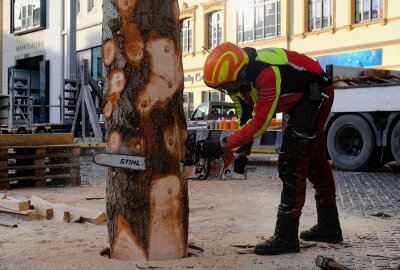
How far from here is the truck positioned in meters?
11.7

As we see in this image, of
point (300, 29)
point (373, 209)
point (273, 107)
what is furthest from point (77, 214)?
point (300, 29)

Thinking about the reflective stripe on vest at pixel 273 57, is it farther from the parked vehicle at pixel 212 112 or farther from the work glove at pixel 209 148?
the parked vehicle at pixel 212 112

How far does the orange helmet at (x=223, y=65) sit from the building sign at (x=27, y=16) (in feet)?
95.7

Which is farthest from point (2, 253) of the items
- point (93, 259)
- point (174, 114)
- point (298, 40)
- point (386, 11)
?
point (298, 40)

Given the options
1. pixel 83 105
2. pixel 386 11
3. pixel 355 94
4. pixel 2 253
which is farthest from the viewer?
pixel 386 11

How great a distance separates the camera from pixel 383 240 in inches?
201

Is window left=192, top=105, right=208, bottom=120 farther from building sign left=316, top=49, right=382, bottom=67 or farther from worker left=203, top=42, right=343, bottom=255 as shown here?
worker left=203, top=42, right=343, bottom=255

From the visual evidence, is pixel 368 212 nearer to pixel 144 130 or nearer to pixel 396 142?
pixel 144 130

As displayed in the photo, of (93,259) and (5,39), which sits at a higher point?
(5,39)

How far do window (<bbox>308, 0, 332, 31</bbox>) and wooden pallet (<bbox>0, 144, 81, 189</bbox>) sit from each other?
56.8ft

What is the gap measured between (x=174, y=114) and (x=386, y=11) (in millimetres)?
20195

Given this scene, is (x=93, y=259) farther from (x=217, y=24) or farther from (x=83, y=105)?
(x=217, y=24)

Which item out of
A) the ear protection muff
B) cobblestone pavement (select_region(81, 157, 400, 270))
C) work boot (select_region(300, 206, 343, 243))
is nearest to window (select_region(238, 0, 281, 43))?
cobblestone pavement (select_region(81, 157, 400, 270))

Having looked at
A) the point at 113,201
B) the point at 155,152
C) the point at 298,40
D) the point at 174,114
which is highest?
the point at 298,40
